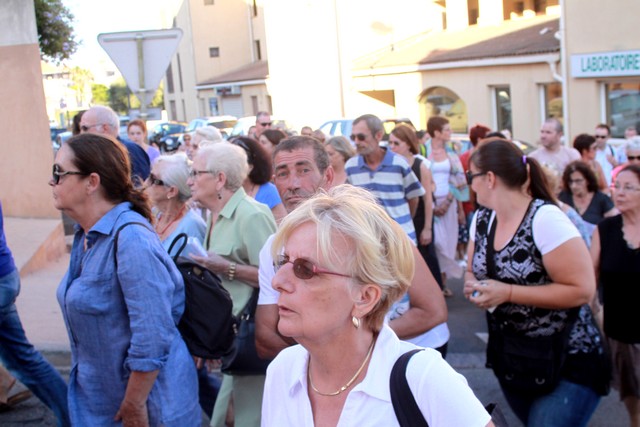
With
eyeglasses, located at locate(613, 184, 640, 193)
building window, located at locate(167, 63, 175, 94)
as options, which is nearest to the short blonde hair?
eyeglasses, located at locate(613, 184, 640, 193)

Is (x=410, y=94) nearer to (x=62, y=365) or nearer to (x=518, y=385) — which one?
(x=62, y=365)

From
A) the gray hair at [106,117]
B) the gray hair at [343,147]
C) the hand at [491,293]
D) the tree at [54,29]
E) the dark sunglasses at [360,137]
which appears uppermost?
the tree at [54,29]

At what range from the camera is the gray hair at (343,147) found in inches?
301

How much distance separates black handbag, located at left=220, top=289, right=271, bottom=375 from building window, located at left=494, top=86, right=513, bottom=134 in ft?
80.7

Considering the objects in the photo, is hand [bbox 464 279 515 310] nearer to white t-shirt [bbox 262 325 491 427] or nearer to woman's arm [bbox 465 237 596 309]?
woman's arm [bbox 465 237 596 309]

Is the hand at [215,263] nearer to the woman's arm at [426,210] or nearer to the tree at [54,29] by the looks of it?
the woman's arm at [426,210]

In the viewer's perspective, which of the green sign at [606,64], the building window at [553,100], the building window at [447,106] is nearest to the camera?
the green sign at [606,64]

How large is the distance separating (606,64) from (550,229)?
57.7 ft

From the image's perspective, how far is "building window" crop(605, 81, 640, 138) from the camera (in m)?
20.6

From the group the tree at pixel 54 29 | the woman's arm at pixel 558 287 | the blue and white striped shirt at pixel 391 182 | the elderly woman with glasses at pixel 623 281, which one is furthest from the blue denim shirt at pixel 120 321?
the tree at pixel 54 29

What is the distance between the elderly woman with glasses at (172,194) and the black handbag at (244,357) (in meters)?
0.95

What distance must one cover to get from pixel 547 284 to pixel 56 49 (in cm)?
1774

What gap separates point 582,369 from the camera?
12.0 feet

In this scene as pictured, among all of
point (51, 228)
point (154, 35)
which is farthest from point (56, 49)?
point (154, 35)
